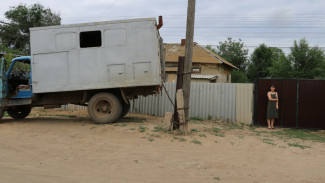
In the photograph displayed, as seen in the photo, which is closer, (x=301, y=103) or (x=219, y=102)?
(x=301, y=103)

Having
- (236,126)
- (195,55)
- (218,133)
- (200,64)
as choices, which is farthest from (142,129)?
(195,55)

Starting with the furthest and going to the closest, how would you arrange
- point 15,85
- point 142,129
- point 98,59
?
point 15,85, point 98,59, point 142,129

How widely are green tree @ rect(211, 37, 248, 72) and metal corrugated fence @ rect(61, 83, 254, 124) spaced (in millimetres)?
37115

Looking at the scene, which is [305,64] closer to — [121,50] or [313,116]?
[313,116]

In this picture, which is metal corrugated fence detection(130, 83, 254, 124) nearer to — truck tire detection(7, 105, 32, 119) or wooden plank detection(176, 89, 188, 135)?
wooden plank detection(176, 89, 188, 135)

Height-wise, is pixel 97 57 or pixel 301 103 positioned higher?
pixel 97 57

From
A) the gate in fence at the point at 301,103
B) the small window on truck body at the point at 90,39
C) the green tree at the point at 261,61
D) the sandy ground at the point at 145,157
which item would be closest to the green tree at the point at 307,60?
the green tree at the point at 261,61

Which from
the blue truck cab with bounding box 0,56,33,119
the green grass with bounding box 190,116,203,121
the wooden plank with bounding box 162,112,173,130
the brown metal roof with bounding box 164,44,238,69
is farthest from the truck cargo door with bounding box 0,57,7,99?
the brown metal roof with bounding box 164,44,238,69

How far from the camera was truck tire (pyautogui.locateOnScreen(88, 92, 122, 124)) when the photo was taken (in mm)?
9031

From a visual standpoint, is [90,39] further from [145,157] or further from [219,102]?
[219,102]

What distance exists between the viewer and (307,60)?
26.7 metres

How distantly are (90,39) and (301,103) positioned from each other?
7753mm

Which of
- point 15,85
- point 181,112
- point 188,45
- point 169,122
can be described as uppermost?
point 188,45

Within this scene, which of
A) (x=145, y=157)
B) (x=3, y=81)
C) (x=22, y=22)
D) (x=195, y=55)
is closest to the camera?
(x=145, y=157)
